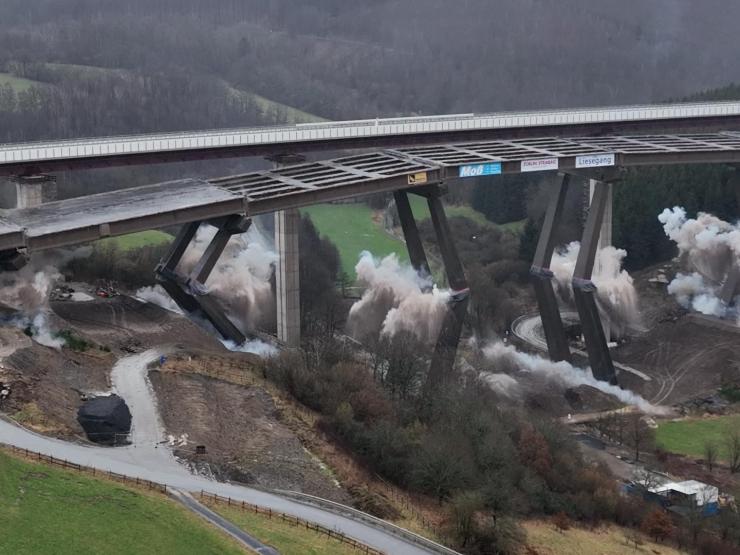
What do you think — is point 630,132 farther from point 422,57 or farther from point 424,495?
point 422,57

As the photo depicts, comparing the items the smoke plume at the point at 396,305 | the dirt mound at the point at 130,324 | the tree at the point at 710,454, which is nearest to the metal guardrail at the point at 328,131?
the dirt mound at the point at 130,324

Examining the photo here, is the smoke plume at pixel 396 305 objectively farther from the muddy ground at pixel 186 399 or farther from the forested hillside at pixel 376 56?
the forested hillside at pixel 376 56

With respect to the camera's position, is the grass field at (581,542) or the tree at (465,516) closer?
the tree at (465,516)

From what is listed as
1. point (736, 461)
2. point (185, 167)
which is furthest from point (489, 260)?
point (736, 461)

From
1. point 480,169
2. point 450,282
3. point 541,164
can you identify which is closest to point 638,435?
point 450,282

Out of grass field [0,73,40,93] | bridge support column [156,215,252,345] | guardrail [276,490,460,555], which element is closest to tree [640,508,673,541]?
guardrail [276,490,460,555]

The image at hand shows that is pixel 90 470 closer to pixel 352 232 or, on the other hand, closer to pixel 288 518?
pixel 288 518
